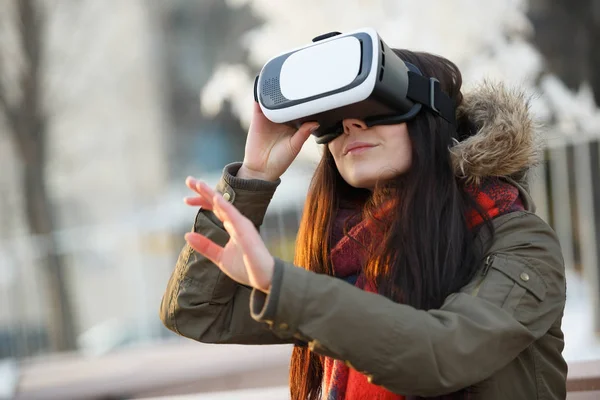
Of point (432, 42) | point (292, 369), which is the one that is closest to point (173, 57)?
point (432, 42)

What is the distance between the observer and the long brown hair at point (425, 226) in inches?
65.0

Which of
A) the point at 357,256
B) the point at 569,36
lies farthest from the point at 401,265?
the point at 569,36

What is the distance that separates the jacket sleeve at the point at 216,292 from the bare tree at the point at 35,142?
15.2 ft

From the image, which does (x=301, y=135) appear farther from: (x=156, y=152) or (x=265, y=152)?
(x=156, y=152)

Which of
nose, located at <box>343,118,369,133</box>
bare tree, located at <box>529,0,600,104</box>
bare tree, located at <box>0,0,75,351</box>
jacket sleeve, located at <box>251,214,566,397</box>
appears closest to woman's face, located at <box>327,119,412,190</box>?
nose, located at <box>343,118,369,133</box>

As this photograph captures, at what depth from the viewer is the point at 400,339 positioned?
1379 mm

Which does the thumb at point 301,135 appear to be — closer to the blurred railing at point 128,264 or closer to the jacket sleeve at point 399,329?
the jacket sleeve at point 399,329

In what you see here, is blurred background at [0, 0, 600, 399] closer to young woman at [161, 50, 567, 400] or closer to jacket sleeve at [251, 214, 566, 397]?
young woman at [161, 50, 567, 400]

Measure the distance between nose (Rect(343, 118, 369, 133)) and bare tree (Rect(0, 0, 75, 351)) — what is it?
4.97 metres

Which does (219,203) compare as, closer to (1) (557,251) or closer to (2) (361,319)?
(2) (361,319)

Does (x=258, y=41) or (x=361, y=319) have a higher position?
(x=258, y=41)

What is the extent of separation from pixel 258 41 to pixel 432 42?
3.85 ft

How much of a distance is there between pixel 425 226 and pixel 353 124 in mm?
304

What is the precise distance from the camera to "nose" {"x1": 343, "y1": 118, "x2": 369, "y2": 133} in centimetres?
179
